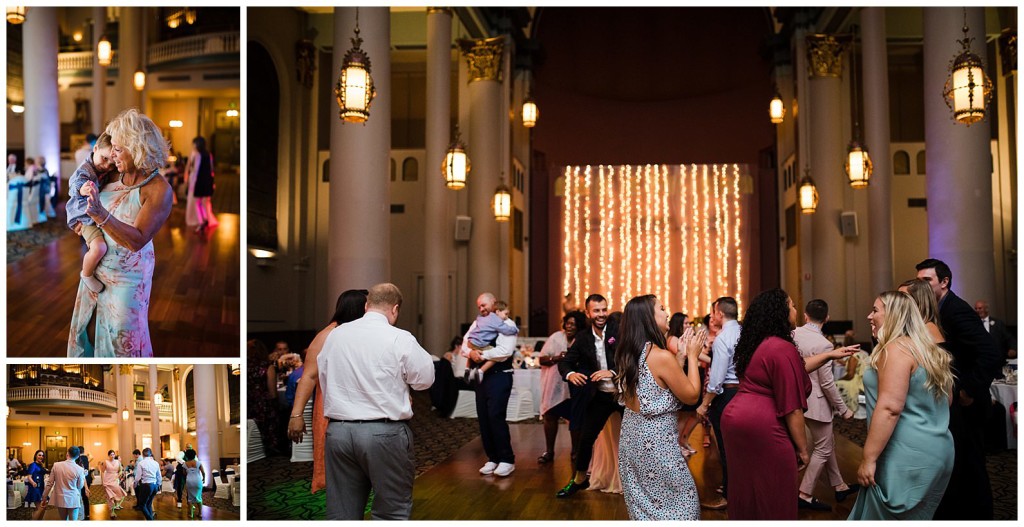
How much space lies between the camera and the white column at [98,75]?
6000mm

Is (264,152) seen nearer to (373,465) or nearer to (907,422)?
(373,465)

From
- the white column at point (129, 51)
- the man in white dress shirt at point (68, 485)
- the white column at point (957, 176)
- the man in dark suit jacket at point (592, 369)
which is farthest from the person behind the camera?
the white column at point (957, 176)

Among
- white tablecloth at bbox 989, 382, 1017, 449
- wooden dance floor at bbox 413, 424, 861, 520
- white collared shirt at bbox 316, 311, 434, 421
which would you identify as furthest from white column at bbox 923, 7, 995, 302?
white collared shirt at bbox 316, 311, 434, 421

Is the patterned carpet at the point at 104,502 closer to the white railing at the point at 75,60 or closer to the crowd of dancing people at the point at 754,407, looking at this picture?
the crowd of dancing people at the point at 754,407

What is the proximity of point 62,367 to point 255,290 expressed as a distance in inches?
558

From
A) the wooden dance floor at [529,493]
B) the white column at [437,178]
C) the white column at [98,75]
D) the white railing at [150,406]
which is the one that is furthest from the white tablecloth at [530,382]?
the white railing at [150,406]

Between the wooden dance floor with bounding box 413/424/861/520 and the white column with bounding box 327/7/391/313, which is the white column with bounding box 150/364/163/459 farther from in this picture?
the white column with bounding box 327/7/391/313

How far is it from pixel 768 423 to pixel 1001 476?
172 inches

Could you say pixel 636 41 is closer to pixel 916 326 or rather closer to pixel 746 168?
pixel 746 168

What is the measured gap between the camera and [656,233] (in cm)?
2280

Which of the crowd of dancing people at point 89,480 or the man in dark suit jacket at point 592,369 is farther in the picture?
the man in dark suit jacket at point 592,369

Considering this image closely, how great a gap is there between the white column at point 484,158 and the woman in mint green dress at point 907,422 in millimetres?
13626

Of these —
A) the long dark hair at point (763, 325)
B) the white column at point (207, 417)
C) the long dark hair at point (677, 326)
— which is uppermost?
the long dark hair at point (763, 325)

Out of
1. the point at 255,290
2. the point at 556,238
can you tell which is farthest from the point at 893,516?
the point at 556,238
